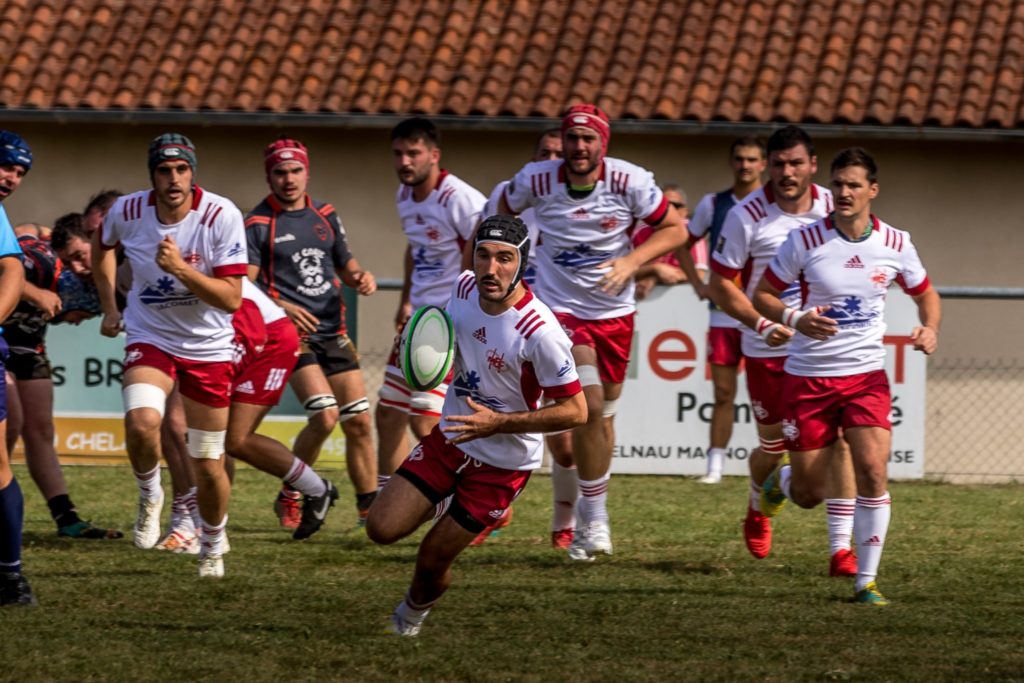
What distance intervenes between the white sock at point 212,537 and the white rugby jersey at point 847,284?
3.04m

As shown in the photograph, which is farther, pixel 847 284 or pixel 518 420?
pixel 847 284

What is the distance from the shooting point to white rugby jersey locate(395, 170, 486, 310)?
10.9 m

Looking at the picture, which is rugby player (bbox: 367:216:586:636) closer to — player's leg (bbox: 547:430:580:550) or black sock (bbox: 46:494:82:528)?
player's leg (bbox: 547:430:580:550)

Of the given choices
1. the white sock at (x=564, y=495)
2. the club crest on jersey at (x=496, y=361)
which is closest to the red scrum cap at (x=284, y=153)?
the white sock at (x=564, y=495)

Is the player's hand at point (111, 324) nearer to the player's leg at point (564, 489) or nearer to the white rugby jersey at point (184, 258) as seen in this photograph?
the white rugby jersey at point (184, 258)

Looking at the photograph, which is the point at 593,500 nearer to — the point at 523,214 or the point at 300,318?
the point at 523,214

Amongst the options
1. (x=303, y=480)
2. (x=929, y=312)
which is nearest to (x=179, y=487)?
(x=303, y=480)

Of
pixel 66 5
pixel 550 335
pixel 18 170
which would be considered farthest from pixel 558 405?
pixel 66 5

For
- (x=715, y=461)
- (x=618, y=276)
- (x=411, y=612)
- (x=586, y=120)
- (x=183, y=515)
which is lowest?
(x=411, y=612)

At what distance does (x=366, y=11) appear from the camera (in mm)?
19031

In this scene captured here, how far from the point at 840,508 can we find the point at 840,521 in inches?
3.2

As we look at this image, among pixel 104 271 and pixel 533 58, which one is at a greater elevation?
pixel 533 58

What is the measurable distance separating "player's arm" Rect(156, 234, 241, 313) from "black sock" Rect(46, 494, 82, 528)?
7.63 feet

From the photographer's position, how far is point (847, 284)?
335 inches
